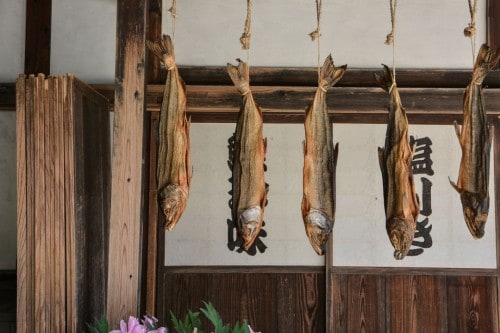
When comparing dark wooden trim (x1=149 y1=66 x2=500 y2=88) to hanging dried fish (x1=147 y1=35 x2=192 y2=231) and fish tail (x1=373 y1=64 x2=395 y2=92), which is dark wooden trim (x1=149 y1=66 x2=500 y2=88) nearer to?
fish tail (x1=373 y1=64 x2=395 y2=92)

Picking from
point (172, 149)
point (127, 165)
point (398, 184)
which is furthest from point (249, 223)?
point (398, 184)

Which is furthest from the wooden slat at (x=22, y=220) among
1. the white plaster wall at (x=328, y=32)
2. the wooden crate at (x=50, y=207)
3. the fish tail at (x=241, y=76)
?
the white plaster wall at (x=328, y=32)

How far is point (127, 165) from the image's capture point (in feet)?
11.4

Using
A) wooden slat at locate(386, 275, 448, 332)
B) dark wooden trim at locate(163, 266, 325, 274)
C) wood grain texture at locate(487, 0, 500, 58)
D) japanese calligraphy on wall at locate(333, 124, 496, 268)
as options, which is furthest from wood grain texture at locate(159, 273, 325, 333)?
wood grain texture at locate(487, 0, 500, 58)

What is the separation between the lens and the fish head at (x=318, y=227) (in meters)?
3.40

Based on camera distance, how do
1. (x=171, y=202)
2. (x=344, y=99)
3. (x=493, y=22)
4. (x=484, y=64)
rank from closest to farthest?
(x=171, y=202), (x=484, y=64), (x=344, y=99), (x=493, y=22)

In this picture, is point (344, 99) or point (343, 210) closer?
point (344, 99)

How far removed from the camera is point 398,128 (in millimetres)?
3465

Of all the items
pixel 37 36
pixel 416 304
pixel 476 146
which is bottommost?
pixel 416 304

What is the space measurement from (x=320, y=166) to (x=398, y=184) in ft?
1.64

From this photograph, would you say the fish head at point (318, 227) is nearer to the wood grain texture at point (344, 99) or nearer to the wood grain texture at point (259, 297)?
the wood grain texture at point (344, 99)

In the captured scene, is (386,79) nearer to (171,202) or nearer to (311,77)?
(311,77)

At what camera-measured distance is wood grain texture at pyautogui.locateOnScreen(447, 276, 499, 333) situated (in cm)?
496

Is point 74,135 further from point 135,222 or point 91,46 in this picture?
point 91,46
